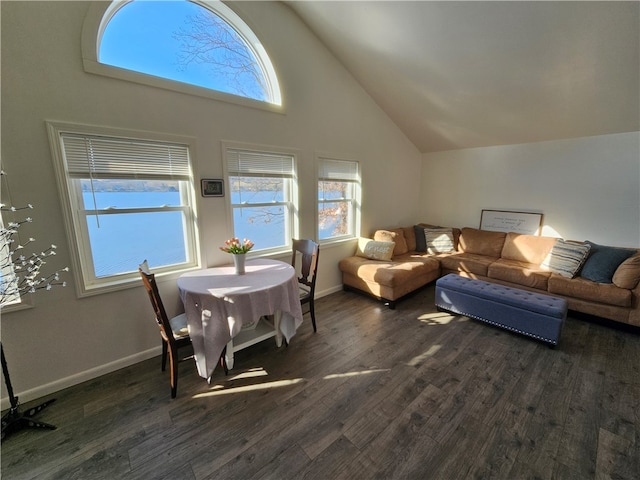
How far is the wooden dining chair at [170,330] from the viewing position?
1.82m

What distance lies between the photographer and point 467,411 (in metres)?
1.85

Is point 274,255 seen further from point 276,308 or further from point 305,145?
point 305,145

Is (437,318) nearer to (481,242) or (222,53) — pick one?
(481,242)

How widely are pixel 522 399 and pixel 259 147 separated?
3.23 meters

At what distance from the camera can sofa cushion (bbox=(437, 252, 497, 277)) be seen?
3841 millimetres

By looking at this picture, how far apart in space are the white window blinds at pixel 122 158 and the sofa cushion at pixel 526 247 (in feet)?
14.7

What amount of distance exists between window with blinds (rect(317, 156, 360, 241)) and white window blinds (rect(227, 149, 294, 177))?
20.4 inches

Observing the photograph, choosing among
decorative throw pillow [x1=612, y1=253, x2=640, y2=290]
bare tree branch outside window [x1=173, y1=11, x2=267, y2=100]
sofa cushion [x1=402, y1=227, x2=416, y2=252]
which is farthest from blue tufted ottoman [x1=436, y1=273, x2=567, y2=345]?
bare tree branch outside window [x1=173, y1=11, x2=267, y2=100]

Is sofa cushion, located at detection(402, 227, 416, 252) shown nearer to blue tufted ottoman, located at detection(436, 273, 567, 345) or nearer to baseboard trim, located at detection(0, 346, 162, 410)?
blue tufted ottoman, located at detection(436, 273, 567, 345)

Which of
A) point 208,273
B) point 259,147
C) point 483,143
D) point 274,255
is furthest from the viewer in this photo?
point 483,143

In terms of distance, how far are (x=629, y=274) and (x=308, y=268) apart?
3386mm

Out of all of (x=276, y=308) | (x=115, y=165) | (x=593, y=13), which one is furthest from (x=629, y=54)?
(x=115, y=165)

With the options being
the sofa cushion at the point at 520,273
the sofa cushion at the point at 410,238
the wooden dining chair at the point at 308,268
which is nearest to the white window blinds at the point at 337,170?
the wooden dining chair at the point at 308,268

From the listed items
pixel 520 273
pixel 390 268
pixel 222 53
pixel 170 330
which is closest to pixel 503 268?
pixel 520 273
